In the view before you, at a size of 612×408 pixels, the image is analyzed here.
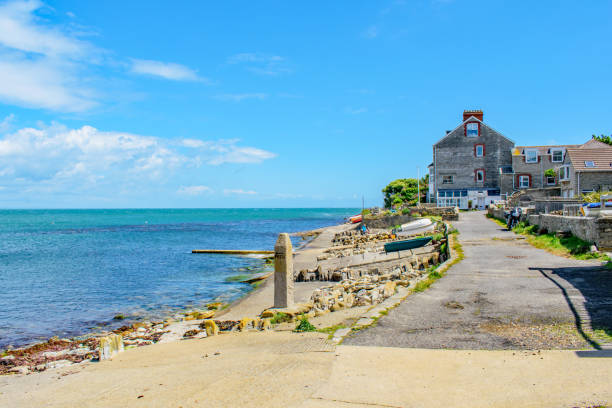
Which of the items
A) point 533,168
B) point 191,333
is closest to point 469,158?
point 533,168

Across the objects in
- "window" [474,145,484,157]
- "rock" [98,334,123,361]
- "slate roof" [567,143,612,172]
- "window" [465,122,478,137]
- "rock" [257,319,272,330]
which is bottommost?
"rock" [98,334,123,361]

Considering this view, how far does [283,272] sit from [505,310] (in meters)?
5.53

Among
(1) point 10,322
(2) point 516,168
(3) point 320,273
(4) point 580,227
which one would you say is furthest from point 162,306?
(2) point 516,168

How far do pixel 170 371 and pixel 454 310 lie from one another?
6.19m

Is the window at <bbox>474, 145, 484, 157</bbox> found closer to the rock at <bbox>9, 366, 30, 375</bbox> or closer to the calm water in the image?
the calm water

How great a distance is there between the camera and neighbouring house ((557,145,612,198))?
4122cm

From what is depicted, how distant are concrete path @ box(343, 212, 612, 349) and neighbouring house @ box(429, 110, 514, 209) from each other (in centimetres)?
4293

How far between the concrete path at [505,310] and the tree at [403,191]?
56.7m

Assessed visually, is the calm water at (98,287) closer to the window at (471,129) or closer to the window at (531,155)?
the window at (471,129)

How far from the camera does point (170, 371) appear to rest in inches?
314

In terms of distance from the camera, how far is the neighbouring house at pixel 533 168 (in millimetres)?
55562

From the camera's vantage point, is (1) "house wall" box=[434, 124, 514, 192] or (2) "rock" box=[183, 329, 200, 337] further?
(1) "house wall" box=[434, 124, 514, 192]

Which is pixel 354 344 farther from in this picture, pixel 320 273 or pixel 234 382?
pixel 320 273

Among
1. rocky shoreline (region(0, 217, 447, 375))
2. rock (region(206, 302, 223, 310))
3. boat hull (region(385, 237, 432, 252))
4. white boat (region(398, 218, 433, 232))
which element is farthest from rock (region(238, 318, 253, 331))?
white boat (region(398, 218, 433, 232))
